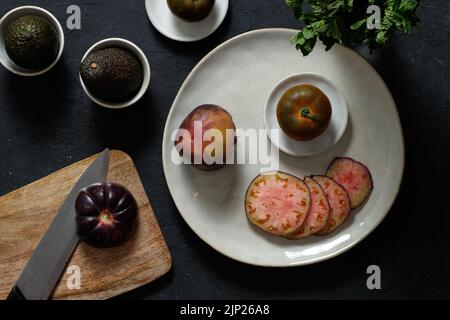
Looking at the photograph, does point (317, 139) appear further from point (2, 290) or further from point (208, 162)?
point (2, 290)

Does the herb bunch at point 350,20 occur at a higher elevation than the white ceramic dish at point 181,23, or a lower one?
higher

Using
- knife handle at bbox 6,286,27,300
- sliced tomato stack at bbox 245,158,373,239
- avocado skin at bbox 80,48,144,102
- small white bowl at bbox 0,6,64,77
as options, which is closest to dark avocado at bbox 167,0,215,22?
avocado skin at bbox 80,48,144,102

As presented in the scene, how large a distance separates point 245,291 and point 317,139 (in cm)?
39

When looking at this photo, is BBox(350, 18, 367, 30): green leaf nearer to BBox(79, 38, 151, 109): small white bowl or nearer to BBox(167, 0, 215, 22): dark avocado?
BBox(167, 0, 215, 22): dark avocado

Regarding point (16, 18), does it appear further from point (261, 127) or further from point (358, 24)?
point (358, 24)

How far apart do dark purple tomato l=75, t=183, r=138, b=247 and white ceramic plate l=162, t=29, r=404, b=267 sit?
117 millimetres

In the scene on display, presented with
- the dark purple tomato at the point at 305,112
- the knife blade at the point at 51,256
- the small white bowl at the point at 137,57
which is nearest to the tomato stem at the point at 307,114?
the dark purple tomato at the point at 305,112

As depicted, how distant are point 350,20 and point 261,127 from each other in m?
0.32

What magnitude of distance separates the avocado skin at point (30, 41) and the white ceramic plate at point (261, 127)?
0.99 ft

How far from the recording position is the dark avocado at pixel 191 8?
1381 millimetres

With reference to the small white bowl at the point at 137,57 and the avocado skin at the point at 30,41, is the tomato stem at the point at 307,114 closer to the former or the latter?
the small white bowl at the point at 137,57

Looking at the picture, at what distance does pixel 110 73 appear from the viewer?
1.35m

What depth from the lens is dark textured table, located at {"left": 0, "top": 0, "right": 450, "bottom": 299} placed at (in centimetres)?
147
